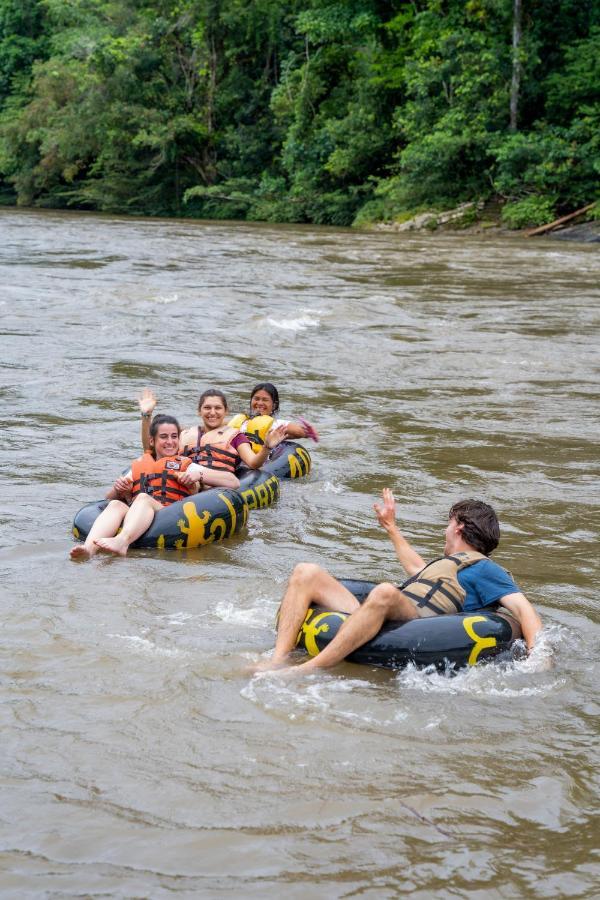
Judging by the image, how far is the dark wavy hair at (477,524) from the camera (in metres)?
5.75

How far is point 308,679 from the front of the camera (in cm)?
521

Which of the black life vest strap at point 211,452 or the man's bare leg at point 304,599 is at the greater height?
the black life vest strap at point 211,452

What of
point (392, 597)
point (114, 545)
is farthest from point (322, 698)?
point (114, 545)

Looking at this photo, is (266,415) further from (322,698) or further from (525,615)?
(322,698)

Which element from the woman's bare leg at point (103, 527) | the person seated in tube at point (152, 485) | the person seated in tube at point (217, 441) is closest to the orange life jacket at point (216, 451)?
the person seated in tube at point (217, 441)

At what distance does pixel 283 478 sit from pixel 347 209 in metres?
28.4

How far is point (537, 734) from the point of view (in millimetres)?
4727

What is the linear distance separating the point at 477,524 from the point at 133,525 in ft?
8.52

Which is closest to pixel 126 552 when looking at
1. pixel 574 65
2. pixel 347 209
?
pixel 574 65

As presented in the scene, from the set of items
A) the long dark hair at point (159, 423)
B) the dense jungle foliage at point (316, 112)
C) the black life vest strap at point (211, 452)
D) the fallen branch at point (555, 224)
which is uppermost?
Result: the dense jungle foliage at point (316, 112)

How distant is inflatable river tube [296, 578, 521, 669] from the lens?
5316 millimetres

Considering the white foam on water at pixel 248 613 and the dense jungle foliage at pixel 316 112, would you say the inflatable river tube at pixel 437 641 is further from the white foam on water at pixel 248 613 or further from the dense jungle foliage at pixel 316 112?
the dense jungle foliage at pixel 316 112

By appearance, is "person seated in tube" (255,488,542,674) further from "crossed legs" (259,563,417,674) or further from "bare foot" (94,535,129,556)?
"bare foot" (94,535,129,556)

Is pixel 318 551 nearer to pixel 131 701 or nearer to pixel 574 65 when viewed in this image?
pixel 131 701
